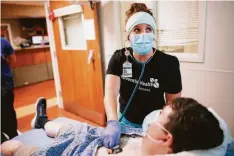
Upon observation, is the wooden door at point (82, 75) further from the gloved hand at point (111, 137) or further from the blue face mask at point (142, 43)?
the gloved hand at point (111, 137)

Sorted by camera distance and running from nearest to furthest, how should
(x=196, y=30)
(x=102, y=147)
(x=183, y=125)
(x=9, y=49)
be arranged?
(x=183, y=125) → (x=102, y=147) → (x=196, y=30) → (x=9, y=49)

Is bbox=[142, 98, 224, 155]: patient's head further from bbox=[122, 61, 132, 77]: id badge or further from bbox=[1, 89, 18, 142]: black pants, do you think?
bbox=[1, 89, 18, 142]: black pants

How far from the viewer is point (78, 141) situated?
3.65 feet

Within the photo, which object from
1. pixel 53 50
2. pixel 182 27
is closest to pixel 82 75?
pixel 53 50

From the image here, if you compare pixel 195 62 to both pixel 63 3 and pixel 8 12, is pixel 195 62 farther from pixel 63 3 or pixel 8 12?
pixel 8 12

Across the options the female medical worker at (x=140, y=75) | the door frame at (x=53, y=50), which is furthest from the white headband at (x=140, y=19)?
the door frame at (x=53, y=50)

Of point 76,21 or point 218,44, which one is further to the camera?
point 76,21

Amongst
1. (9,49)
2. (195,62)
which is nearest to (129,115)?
(195,62)

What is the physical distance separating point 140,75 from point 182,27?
3.61 feet

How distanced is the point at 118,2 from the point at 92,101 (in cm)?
141

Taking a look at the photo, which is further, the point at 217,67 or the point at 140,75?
the point at 217,67

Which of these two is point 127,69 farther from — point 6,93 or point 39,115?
point 6,93

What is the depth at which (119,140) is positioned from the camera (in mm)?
1140

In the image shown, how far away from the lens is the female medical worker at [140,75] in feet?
3.83
